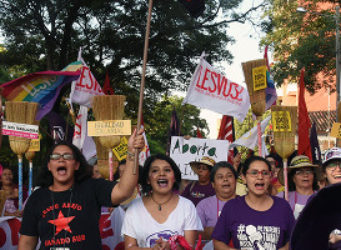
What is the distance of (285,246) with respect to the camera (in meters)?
3.20

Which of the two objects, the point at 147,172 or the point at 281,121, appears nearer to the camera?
the point at 147,172

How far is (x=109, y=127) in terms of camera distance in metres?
5.03

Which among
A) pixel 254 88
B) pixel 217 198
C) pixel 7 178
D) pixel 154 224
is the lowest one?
pixel 154 224

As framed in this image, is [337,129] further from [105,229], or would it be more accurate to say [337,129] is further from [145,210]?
[145,210]

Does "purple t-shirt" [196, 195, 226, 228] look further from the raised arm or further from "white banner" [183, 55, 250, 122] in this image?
"white banner" [183, 55, 250, 122]

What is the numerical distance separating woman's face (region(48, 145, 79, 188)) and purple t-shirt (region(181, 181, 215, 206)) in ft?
7.66

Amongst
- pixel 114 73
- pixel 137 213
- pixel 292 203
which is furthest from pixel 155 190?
pixel 114 73

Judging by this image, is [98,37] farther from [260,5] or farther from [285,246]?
[285,246]

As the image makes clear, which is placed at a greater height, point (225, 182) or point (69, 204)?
point (225, 182)

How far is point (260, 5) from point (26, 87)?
36.2 feet

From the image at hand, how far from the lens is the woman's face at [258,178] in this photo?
3418mm

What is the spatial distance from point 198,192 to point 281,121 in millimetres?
1300

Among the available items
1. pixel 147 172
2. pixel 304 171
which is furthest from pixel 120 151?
pixel 147 172

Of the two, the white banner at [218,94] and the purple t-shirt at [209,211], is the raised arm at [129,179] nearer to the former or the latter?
the purple t-shirt at [209,211]
